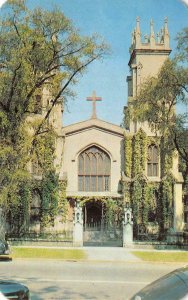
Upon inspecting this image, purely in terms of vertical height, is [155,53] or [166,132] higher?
[155,53]

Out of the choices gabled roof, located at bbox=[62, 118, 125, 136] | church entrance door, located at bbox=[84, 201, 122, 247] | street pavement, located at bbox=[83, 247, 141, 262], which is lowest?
street pavement, located at bbox=[83, 247, 141, 262]

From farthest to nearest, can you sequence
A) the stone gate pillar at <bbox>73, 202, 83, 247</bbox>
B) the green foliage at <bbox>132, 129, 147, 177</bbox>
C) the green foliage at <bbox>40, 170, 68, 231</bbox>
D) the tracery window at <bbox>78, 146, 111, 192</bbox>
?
the tracery window at <bbox>78, 146, 111, 192</bbox>
the green foliage at <bbox>132, 129, 147, 177</bbox>
the green foliage at <bbox>40, 170, 68, 231</bbox>
the stone gate pillar at <bbox>73, 202, 83, 247</bbox>

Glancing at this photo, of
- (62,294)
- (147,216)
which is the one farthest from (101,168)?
(62,294)

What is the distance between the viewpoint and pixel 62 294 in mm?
6848

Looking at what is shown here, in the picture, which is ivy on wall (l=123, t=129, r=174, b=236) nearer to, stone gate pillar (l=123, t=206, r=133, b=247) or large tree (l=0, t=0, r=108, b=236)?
stone gate pillar (l=123, t=206, r=133, b=247)

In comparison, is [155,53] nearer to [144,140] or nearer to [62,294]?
[144,140]

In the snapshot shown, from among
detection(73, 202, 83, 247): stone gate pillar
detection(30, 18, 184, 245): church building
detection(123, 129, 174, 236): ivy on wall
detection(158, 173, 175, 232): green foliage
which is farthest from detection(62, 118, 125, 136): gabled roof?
detection(73, 202, 83, 247): stone gate pillar

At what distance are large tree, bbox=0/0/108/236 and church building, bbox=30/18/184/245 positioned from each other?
9769 millimetres

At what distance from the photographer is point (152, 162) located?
29547 millimetres

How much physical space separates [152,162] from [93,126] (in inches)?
152

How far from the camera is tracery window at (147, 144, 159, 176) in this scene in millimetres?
29453

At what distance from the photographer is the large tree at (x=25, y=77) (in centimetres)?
1595

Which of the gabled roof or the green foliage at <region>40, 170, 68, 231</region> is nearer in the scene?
the green foliage at <region>40, 170, 68, 231</region>

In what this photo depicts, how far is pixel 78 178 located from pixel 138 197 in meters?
3.55
